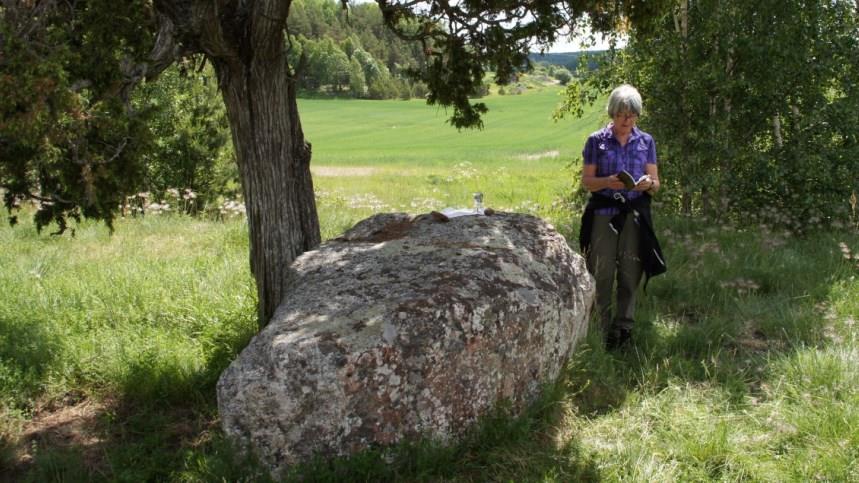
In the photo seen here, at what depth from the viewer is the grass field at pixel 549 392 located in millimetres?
3438

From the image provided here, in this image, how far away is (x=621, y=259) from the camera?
5.03m

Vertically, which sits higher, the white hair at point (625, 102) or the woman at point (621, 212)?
the white hair at point (625, 102)

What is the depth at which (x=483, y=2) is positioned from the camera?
223 inches

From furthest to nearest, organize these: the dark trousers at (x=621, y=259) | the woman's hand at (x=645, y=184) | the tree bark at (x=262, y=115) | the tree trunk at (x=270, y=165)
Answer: the dark trousers at (x=621, y=259) → the tree trunk at (x=270, y=165) → the woman's hand at (x=645, y=184) → the tree bark at (x=262, y=115)

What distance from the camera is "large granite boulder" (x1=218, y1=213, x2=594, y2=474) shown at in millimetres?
3186

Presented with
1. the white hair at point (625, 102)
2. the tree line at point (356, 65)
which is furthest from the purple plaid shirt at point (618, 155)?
the tree line at point (356, 65)

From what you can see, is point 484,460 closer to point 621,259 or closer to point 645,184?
point 621,259

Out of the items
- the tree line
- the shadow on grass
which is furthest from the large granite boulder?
the tree line

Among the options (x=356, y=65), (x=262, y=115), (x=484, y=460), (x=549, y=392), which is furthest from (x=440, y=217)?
(x=356, y=65)

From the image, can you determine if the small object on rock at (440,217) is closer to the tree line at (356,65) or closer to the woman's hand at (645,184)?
the woman's hand at (645,184)

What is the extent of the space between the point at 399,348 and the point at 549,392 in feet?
3.71

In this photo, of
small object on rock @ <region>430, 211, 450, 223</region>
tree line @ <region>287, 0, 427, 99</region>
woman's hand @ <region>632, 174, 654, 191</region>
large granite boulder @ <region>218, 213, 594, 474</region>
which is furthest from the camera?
tree line @ <region>287, 0, 427, 99</region>

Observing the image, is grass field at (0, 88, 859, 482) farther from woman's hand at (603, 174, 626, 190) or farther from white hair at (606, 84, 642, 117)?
white hair at (606, 84, 642, 117)

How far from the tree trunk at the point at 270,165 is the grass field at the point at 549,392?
2.06 feet
